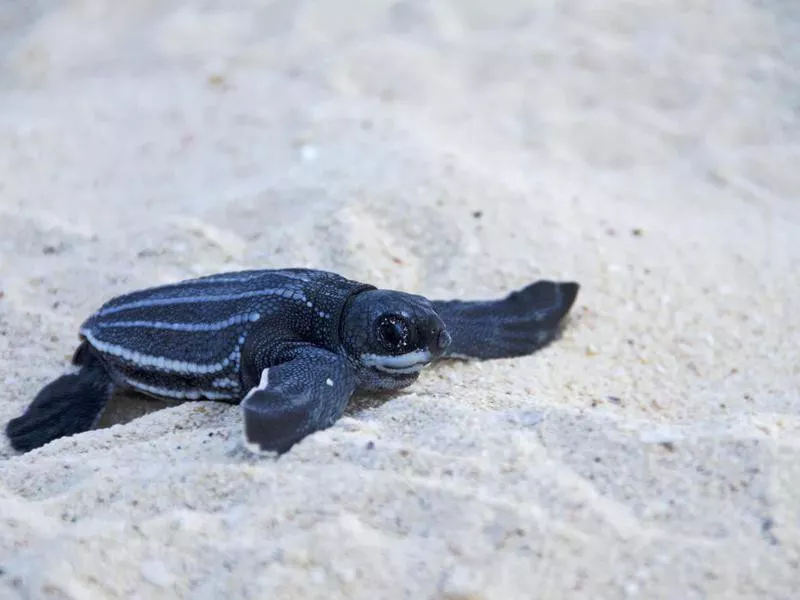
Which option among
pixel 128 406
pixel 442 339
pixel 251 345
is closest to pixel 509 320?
pixel 442 339

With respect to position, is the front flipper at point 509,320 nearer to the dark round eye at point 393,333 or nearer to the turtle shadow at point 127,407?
the dark round eye at point 393,333

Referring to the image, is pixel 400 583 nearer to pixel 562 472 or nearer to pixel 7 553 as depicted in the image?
pixel 562 472

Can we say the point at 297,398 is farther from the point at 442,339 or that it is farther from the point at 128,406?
the point at 128,406

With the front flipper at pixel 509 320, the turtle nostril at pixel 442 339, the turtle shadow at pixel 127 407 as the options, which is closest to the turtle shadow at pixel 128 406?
the turtle shadow at pixel 127 407

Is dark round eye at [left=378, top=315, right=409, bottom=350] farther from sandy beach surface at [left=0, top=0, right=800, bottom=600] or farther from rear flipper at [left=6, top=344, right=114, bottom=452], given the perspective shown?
rear flipper at [left=6, top=344, right=114, bottom=452]

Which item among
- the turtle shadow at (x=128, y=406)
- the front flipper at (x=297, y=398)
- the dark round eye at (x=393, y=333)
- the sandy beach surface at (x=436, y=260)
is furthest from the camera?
the turtle shadow at (x=128, y=406)

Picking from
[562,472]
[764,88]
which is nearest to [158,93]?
[764,88]
